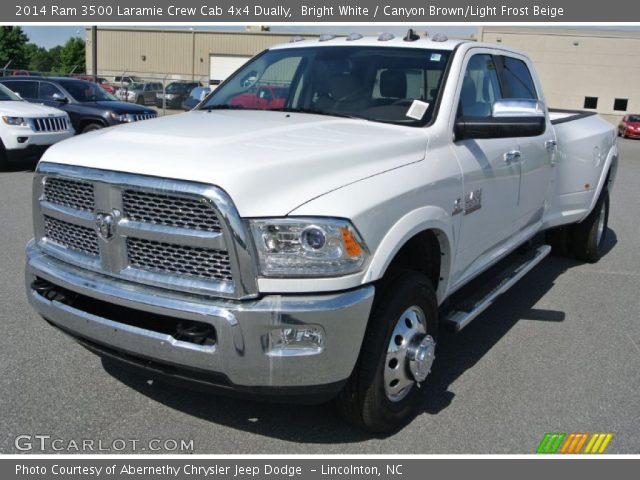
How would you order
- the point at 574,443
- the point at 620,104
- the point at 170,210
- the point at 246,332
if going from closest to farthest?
the point at 246,332 < the point at 170,210 < the point at 574,443 < the point at 620,104

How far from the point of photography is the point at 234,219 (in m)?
2.74

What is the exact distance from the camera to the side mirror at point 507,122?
3.77 meters

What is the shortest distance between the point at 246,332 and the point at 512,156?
8.39 feet

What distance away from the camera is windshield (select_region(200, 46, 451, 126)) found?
411cm

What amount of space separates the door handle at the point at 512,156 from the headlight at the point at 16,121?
10.00 meters

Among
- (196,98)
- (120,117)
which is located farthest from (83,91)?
(196,98)

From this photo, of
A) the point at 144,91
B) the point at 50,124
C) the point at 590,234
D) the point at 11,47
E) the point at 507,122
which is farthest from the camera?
the point at 11,47

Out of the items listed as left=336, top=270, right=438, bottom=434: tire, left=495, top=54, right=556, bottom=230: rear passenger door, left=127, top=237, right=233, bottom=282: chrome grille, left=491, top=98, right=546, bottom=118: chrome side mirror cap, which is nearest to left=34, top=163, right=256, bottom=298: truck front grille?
left=127, top=237, right=233, bottom=282: chrome grille

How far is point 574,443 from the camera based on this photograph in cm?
348

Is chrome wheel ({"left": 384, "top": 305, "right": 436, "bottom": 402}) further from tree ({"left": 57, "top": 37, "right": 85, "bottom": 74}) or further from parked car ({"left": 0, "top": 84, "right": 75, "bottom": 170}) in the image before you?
tree ({"left": 57, "top": 37, "right": 85, "bottom": 74})

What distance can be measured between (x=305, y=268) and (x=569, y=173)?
3.93 meters

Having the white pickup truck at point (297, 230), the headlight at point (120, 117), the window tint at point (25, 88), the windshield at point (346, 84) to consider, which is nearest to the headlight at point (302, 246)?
the white pickup truck at point (297, 230)

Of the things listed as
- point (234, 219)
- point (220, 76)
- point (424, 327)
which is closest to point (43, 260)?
point (234, 219)

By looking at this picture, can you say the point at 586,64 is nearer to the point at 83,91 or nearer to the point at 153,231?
the point at 83,91
